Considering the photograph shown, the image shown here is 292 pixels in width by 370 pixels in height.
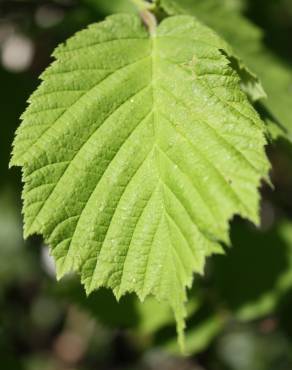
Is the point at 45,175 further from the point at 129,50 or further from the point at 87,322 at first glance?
the point at 87,322

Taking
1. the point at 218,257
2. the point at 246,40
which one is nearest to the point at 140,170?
the point at 246,40

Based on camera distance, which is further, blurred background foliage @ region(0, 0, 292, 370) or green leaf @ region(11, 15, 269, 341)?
blurred background foliage @ region(0, 0, 292, 370)

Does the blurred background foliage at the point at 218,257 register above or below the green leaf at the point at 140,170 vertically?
below

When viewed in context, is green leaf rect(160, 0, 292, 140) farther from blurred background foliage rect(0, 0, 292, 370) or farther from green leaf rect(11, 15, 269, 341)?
green leaf rect(11, 15, 269, 341)

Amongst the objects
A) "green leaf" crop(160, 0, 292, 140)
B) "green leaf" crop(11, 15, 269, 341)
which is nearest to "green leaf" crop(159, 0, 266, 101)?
"green leaf" crop(160, 0, 292, 140)

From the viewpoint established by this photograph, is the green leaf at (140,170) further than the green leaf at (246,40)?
No

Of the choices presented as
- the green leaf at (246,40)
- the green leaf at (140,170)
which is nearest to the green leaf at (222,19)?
A: the green leaf at (246,40)

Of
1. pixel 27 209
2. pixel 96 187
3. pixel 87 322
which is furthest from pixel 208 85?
pixel 87 322

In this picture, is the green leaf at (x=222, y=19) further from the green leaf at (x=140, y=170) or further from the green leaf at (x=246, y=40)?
the green leaf at (x=140, y=170)
